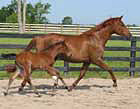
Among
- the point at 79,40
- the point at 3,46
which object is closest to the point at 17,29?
the point at 3,46

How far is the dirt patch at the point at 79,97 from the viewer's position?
6318 mm

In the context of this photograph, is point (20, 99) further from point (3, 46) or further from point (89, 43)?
point (3, 46)

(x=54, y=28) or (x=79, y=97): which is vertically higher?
(x=54, y=28)

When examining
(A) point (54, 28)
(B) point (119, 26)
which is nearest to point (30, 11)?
(A) point (54, 28)

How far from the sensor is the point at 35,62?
7223 millimetres

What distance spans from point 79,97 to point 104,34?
2.06m

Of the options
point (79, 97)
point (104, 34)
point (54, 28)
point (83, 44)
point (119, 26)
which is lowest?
point (79, 97)

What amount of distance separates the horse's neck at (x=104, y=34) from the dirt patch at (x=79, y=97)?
122 cm

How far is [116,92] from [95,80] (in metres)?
2.18

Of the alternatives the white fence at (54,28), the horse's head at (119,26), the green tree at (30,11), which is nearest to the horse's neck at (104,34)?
the horse's head at (119,26)

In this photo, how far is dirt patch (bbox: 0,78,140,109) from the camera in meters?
6.32

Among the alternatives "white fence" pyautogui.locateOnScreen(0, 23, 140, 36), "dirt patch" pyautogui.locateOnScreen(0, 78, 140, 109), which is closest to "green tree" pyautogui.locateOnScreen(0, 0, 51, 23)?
A: "white fence" pyautogui.locateOnScreen(0, 23, 140, 36)

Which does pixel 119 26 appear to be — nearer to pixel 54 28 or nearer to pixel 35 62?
pixel 35 62

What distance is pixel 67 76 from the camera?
35.2 ft
